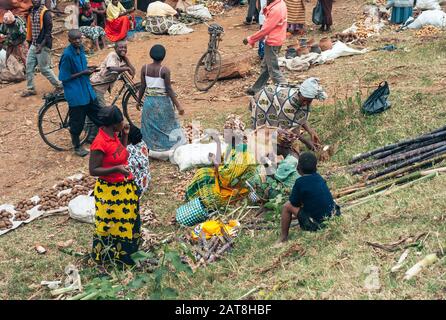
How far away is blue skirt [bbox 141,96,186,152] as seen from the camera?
7.91 m

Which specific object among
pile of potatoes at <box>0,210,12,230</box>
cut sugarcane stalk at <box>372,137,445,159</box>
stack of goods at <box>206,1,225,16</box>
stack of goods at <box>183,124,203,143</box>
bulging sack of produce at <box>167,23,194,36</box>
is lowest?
stack of goods at <box>206,1,225,16</box>

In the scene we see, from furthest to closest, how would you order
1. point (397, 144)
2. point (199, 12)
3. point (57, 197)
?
point (199, 12) → point (57, 197) → point (397, 144)

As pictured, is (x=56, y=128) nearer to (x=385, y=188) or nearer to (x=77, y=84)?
(x=77, y=84)

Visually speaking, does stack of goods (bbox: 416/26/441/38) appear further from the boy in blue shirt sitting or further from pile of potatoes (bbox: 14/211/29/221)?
pile of potatoes (bbox: 14/211/29/221)

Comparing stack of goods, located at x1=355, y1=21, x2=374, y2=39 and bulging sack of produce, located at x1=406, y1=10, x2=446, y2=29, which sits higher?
bulging sack of produce, located at x1=406, y1=10, x2=446, y2=29

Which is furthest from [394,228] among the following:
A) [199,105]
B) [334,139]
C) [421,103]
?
[199,105]

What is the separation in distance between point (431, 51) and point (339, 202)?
5.13m

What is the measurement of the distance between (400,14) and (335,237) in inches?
336

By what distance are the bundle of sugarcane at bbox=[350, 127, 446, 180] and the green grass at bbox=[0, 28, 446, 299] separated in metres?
0.27

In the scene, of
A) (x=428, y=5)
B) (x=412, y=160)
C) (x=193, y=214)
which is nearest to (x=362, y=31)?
(x=428, y=5)

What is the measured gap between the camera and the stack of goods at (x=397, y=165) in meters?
6.30

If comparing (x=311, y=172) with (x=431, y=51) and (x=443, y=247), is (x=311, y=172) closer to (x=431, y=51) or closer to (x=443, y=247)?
(x=443, y=247)

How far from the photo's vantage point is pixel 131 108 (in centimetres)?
992

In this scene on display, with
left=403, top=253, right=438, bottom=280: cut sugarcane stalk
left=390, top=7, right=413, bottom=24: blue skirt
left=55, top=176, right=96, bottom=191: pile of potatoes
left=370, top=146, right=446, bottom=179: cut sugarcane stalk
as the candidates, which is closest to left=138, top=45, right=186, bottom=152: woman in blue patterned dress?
left=55, top=176, right=96, bottom=191: pile of potatoes
